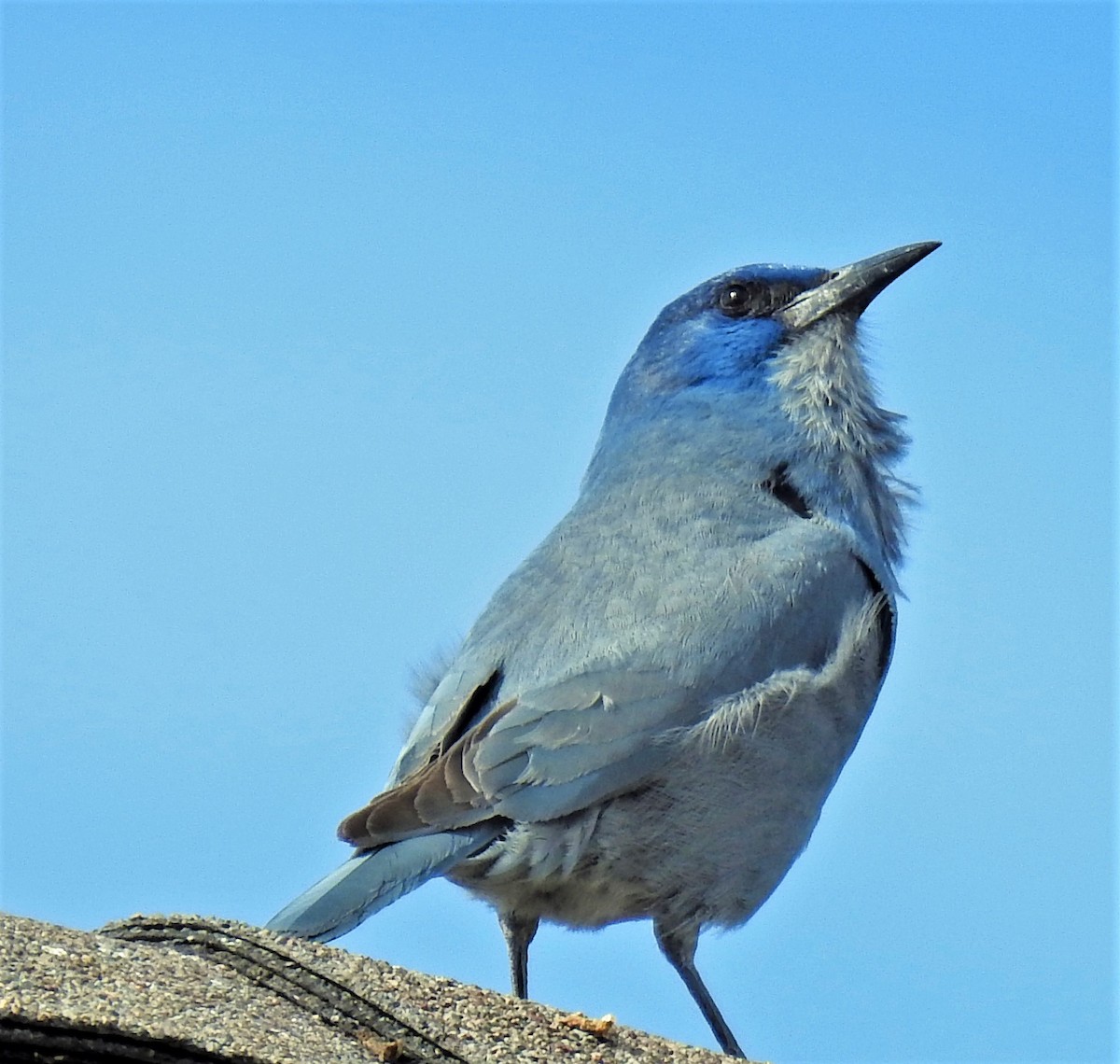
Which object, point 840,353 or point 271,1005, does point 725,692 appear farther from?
point 271,1005

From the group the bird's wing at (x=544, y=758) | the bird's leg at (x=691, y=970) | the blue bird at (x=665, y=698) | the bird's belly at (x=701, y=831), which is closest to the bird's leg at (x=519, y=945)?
the blue bird at (x=665, y=698)

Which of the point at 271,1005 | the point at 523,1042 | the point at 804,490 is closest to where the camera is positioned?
the point at 271,1005

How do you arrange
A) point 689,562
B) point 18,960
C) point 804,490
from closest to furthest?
point 18,960 → point 689,562 → point 804,490

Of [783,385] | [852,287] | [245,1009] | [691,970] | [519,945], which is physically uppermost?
[852,287]

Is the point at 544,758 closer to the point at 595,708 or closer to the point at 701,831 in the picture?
the point at 595,708

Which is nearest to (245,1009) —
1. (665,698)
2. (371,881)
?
(371,881)

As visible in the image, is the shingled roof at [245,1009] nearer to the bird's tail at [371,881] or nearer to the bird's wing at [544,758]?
the bird's tail at [371,881]

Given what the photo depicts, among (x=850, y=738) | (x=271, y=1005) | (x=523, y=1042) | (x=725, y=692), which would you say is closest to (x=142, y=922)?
(x=271, y=1005)
